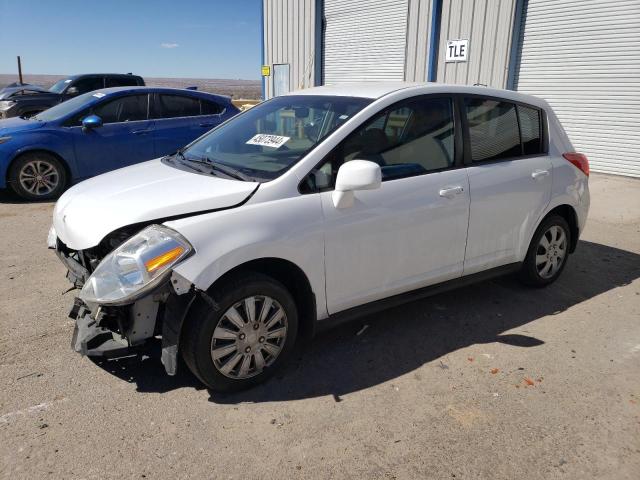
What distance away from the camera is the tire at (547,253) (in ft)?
14.6

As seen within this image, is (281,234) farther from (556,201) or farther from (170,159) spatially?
(556,201)

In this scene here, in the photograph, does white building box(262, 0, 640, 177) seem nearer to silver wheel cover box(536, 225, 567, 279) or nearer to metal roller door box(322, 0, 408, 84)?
metal roller door box(322, 0, 408, 84)

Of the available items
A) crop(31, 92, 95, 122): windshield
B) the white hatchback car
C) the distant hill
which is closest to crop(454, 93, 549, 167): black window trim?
the white hatchback car

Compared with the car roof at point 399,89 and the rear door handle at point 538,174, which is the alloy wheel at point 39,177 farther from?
the rear door handle at point 538,174

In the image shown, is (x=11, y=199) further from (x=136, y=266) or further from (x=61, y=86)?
(x=61, y=86)

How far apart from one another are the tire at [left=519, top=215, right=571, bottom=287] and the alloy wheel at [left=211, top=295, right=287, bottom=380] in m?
2.45

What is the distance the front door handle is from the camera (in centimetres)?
359

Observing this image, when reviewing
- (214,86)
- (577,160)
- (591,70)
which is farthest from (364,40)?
(214,86)

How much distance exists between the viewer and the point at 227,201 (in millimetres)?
2900

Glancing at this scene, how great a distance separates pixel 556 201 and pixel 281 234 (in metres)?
2.67

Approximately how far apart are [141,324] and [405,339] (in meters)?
1.86

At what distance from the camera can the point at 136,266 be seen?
8.77ft

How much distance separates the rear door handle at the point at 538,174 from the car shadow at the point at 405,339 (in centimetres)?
A: 107

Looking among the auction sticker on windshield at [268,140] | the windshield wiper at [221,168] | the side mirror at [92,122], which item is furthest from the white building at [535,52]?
the windshield wiper at [221,168]
